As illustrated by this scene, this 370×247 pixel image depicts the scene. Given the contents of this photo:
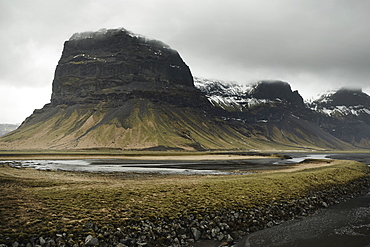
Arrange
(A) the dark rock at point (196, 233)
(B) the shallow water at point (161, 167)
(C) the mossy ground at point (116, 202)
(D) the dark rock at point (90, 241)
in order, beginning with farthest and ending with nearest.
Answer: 1. (B) the shallow water at point (161, 167)
2. (A) the dark rock at point (196, 233)
3. (C) the mossy ground at point (116, 202)
4. (D) the dark rock at point (90, 241)

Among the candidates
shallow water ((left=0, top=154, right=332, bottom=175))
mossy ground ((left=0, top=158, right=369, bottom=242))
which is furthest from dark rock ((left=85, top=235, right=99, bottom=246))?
shallow water ((left=0, top=154, right=332, bottom=175))

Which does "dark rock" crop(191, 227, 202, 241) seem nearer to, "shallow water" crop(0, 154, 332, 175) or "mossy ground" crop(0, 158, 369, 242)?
"mossy ground" crop(0, 158, 369, 242)

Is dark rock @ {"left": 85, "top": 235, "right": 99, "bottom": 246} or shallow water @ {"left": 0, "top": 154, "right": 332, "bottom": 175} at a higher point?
dark rock @ {"left": 85, "top": 235, "right": 99, "bottom": 246}

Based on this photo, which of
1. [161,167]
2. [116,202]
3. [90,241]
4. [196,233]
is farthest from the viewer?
[161,167]

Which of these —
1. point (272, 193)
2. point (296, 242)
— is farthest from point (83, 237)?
point (272, 193)

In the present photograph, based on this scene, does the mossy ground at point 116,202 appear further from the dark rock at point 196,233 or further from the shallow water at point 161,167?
the shallow water at point 161,167

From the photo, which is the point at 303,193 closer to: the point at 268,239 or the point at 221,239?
the point at 268,239

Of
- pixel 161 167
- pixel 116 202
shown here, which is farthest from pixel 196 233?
pixel 161 167

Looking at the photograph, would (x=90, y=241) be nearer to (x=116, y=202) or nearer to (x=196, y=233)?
(x=116, y=202)

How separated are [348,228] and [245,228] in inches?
437

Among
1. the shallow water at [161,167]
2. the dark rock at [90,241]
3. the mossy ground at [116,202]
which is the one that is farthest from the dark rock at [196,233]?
the shallow water at [161,167]

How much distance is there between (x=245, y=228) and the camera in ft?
77.4

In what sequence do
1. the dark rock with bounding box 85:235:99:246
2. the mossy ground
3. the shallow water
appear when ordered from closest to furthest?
the dark rock with bounding box 85:235:99:246 → the mossy ground → the shallow water

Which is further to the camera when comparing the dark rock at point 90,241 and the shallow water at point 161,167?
the shallow water at point 161,167
